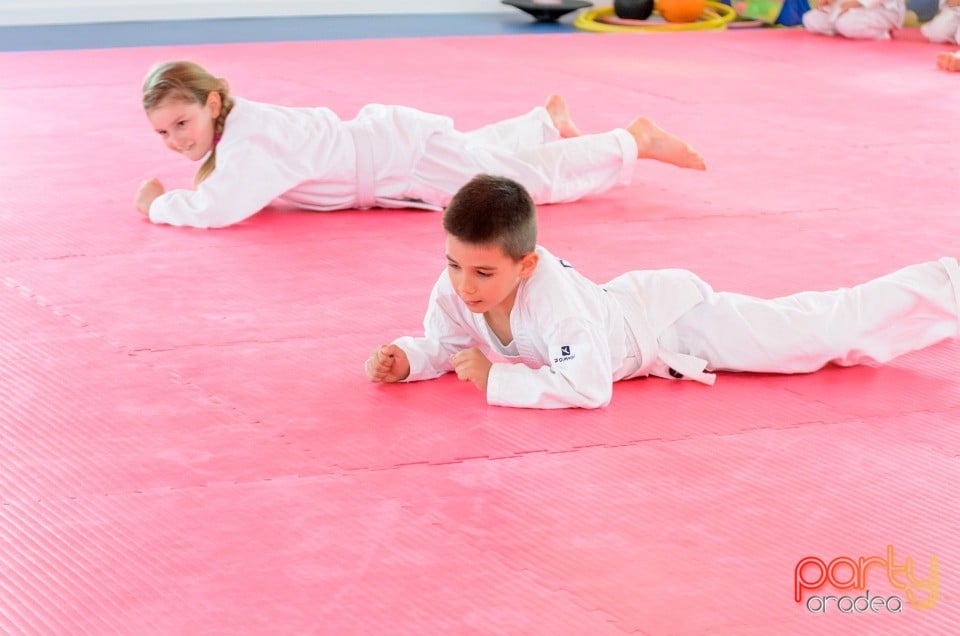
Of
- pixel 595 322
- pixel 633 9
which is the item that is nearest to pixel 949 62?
pixel 633 9

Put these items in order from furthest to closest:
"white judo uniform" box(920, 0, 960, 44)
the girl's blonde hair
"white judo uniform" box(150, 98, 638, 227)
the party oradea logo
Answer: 1. "white judo uniform" box(920, 0, 960, 44)
2. "white judo uniform" box(150, 98, 638, 227)
3. the girl's blonde hair
4. the party oradea logo

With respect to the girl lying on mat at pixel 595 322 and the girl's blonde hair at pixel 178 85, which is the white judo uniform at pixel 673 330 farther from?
the girl's blonde hair at pixel 178 85

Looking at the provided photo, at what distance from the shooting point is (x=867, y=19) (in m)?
8.63

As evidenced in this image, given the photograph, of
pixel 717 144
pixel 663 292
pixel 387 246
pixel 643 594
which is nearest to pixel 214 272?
pixel 387 246

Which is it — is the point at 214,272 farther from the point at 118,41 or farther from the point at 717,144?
the point at 118,41

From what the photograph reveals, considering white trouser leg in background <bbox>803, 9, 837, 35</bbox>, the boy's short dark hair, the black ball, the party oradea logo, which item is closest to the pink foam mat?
the party oradea logo

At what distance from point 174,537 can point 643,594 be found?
87 cm

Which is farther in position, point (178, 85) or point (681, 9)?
point (681, 9)

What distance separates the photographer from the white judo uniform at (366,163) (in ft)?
14.2

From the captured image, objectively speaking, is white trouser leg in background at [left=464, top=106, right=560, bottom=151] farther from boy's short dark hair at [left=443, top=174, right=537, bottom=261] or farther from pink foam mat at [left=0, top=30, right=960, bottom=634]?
boy's short dark hair at [left=443, top=174, right=537, bottom=261]

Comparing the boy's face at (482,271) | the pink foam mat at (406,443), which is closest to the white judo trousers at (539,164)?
Answer: the pink foam mat at (406,443)

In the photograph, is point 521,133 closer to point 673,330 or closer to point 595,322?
point 673,330

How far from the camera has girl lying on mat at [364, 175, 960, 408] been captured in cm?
272

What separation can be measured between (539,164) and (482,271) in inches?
77.2
